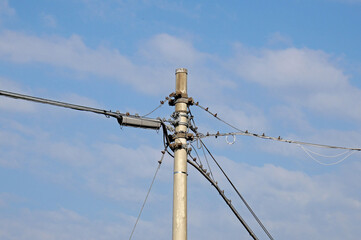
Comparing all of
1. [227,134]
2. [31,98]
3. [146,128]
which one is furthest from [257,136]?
[31,98]

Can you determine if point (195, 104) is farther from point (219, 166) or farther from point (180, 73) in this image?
point (219, 166)

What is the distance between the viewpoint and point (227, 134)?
59.3 ft

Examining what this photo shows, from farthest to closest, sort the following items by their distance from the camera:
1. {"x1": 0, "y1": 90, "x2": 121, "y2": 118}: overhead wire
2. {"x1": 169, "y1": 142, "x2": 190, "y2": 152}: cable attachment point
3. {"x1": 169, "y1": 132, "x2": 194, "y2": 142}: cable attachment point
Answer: {"x1": 169, "y1": 132, "x2": 194, "y2": 142}: cable attachment point, {"x1": 169, "y1": 142, "x2": 190, "y2": 152}: cable attachment point, {"x1": 0, "y1": 90, "x2": 121, "y2": 118}: overhead wire

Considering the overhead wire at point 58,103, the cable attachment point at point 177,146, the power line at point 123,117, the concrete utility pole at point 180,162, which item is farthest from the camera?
the cable attachment point at point 177,146

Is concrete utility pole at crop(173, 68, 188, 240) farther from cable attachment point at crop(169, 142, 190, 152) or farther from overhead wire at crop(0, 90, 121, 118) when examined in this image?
overhead wire at crop(0, 90, 121, 118)

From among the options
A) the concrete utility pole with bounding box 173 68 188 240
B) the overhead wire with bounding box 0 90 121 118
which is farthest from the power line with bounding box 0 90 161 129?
the concrete utility pole with bounding box 173 68 188 240

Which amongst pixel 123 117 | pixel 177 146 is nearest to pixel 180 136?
pixel 177 146

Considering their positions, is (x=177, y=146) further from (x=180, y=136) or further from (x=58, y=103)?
(x=58, y=103)

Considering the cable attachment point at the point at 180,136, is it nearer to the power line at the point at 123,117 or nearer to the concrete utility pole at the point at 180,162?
the concrete utility pole at the point at 180,162

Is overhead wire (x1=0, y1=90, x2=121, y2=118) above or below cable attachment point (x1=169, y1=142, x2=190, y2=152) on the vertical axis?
above

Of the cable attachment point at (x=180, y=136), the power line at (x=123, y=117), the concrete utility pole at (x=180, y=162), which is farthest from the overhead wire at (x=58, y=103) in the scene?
the concrete utility pole at (x=180, y=162)

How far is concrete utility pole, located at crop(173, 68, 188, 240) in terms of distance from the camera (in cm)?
1508

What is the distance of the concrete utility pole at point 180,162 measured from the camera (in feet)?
49.5

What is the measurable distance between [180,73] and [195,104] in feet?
3.12
